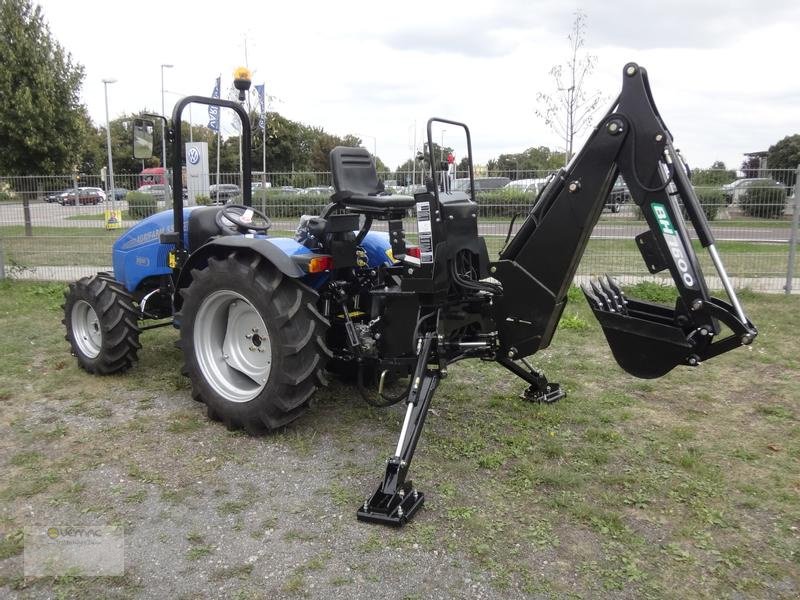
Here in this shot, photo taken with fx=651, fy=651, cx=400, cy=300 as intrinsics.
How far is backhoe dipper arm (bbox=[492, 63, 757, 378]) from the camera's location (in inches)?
127

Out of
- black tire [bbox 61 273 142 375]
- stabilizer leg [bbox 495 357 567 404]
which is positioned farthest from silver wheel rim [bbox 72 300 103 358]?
stabilizer leg [bbox 495 357 567 404]

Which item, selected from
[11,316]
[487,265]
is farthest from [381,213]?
[11,316]

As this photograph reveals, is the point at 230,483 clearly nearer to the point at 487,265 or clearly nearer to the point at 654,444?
the point at 487,265

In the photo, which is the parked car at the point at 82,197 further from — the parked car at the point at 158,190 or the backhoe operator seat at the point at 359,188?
the backhoe operator seat at the point at 359,188

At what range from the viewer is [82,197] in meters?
10.7

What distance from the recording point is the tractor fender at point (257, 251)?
13.4 feet

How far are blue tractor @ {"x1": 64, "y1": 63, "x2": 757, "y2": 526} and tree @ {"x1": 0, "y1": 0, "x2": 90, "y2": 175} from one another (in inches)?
438

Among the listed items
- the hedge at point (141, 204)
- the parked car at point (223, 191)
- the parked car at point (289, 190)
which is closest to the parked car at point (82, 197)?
the hedge at point (141, 204)

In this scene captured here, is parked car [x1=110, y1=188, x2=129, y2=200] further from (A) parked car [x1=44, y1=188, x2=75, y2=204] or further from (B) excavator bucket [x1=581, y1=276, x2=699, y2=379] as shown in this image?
(B) excavator bucket [x1=581, y1=276, x2=699, y2=379]

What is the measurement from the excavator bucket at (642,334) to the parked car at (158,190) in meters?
7.82

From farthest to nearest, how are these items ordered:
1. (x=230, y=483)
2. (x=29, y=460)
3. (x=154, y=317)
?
(x=154, y=317) < (x=29, y=460) < (x=230, y=483)

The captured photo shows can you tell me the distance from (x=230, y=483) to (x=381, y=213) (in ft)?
5.96

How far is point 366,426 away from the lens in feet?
14.7

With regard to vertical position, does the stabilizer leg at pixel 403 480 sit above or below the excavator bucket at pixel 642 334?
below
